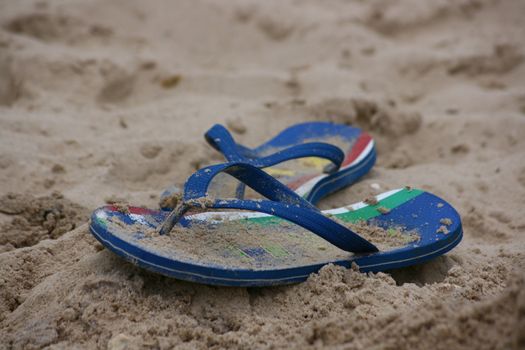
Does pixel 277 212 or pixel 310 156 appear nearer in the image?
pixel 277 212

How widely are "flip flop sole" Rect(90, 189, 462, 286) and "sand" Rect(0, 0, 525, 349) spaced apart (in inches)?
1.9

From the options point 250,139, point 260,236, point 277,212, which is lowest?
point 250,139

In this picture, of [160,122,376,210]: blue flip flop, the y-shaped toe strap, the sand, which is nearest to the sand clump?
the sand

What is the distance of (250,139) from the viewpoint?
1.84 m

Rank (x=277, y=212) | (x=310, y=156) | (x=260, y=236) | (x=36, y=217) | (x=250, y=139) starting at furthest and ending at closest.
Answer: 1. (x=250, y=139)
2. (x=310, y=156)
3. (x=36, y=217)
4. (x=260, y=236)
5. (x=277, y=212)

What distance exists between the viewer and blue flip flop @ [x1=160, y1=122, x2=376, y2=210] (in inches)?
55.2

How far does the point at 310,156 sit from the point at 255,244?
15.6 inches

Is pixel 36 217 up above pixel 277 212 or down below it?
below

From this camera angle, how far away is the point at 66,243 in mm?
1177

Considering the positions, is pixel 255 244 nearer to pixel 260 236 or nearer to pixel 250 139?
pixel 260 236

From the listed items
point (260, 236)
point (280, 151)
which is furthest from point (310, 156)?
point (260, 236)

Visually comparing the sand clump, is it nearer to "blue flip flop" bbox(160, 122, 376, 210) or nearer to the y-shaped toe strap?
"blue flip flop" bbox(160, 122, 376, 210)

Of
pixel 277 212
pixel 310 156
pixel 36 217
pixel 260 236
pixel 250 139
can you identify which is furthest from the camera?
pixel 250 139

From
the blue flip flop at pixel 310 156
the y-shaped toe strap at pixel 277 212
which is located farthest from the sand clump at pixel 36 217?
the y-shaped toe strap at pixel 277 212
